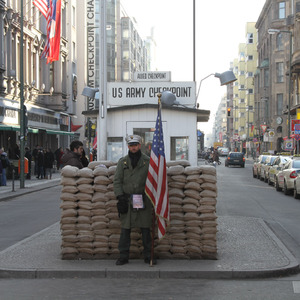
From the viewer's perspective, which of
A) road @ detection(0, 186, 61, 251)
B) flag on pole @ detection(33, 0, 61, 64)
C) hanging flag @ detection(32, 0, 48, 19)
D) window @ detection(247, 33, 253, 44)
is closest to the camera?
road @ detection(0, 186, 61, 251)

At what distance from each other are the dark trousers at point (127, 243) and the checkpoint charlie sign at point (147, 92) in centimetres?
497

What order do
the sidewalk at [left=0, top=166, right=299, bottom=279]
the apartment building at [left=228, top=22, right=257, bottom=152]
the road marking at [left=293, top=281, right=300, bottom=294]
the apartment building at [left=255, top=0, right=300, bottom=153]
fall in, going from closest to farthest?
the road marking at [left=293, top=281, right=300, bottom=294] → the sidewalk at [left=0, top=166, right=299, bottom=279] → the apartment building at [left=255, top=0, right=300, bottom=153] → the apartment building at [left=228, top=22, right=257, bottom=152]

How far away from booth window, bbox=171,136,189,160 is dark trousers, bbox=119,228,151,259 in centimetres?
480

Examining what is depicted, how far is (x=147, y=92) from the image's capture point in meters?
12.8

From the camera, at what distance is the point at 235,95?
518 ft

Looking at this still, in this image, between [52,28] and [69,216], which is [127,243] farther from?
[52,28]

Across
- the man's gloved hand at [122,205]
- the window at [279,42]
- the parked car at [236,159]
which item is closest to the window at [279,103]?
the window at [279,42]

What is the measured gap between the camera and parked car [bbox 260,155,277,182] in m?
32.2

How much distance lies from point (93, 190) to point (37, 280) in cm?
165

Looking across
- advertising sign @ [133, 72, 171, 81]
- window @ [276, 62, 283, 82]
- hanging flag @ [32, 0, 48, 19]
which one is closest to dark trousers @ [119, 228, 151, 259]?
advertising sign @ [133, 72, 171, 81]

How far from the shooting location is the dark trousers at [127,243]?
827 centimetres

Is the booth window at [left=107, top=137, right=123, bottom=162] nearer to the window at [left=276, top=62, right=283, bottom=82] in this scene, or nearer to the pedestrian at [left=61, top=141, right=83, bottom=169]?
the pedestrian at [left=61, top=141, right=83, bottom=169]

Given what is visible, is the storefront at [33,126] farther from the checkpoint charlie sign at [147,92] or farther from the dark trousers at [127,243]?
the dark trousers at [127,243]

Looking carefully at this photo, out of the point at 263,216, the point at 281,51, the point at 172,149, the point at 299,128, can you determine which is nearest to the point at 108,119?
the point at 172,149
